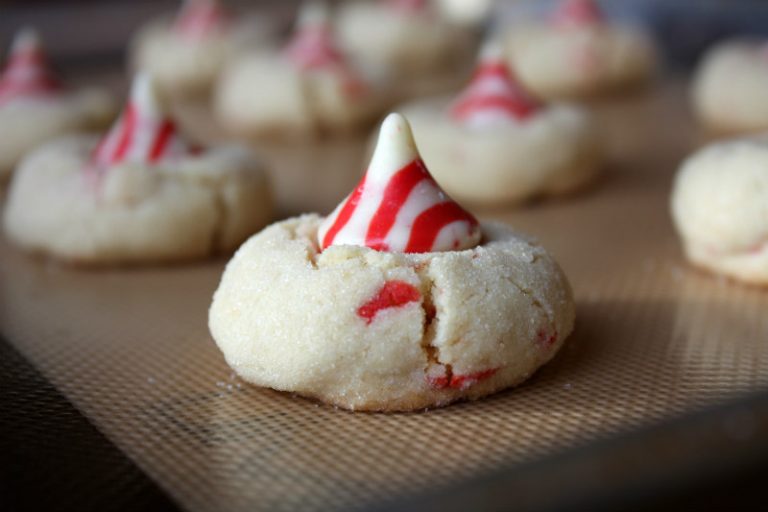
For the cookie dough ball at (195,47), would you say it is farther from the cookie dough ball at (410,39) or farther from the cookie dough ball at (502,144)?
the cookie dough ball at (502,144)

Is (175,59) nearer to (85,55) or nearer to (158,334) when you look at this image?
(85,55)

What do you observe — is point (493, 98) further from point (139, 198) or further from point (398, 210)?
point (398, 210)

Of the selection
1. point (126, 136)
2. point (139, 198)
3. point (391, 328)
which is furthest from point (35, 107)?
point (391, 328)

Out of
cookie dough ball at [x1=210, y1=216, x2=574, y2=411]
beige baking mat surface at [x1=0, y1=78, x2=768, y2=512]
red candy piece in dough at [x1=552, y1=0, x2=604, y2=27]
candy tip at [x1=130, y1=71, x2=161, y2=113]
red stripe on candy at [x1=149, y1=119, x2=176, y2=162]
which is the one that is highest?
candy tip at [x1=130, y1=71, x2=161, y2=113]

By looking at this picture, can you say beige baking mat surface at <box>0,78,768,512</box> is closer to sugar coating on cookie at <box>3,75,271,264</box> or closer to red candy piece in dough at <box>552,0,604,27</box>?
sugar coating on cookie at <box>3,75,271,264</box>

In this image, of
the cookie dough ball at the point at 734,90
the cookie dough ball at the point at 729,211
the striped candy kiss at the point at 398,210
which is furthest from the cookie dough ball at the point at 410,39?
the striped candy kiss at the point at 398,210

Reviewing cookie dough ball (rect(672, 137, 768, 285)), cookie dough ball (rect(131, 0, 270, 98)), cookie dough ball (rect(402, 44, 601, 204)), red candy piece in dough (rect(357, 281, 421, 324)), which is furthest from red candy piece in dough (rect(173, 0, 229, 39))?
red candy piece in dough (rect(357, 281, 421, 324))
